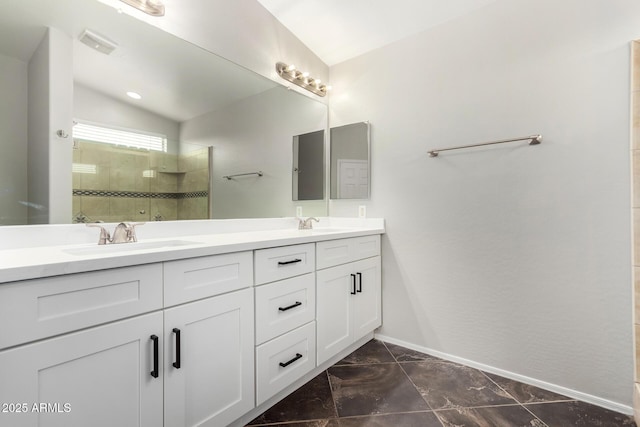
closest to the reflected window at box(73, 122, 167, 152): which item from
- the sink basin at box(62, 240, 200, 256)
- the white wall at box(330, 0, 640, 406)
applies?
the sink basin at box(62, 240, 200, 256)

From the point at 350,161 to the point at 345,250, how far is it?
2.79 feet

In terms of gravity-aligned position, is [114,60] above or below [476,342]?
above

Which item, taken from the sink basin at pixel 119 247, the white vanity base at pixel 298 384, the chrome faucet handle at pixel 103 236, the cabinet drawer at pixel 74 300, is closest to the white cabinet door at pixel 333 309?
the white vanity base at pixel 298 384

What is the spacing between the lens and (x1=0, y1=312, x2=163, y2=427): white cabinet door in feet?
2.44

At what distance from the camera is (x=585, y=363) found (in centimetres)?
153

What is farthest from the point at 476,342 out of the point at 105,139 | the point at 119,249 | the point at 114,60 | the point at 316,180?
the point at 114,60

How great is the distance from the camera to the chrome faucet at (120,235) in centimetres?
127

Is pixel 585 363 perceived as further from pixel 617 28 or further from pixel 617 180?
pixel 617 28

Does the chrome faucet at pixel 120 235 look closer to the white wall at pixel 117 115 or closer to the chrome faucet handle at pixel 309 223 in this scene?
the white wall at pixel 117 115

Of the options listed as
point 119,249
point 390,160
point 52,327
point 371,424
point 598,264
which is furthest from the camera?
point 390,160

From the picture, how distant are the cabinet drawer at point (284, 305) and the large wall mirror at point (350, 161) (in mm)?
989

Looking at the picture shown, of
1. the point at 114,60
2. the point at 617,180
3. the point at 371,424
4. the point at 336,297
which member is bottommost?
the point at 371,424

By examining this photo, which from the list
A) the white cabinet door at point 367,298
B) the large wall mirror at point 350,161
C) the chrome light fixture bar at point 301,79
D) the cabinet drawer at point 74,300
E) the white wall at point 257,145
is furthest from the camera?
the large wall mirror at point 350,161

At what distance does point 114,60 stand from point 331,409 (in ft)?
6.44
